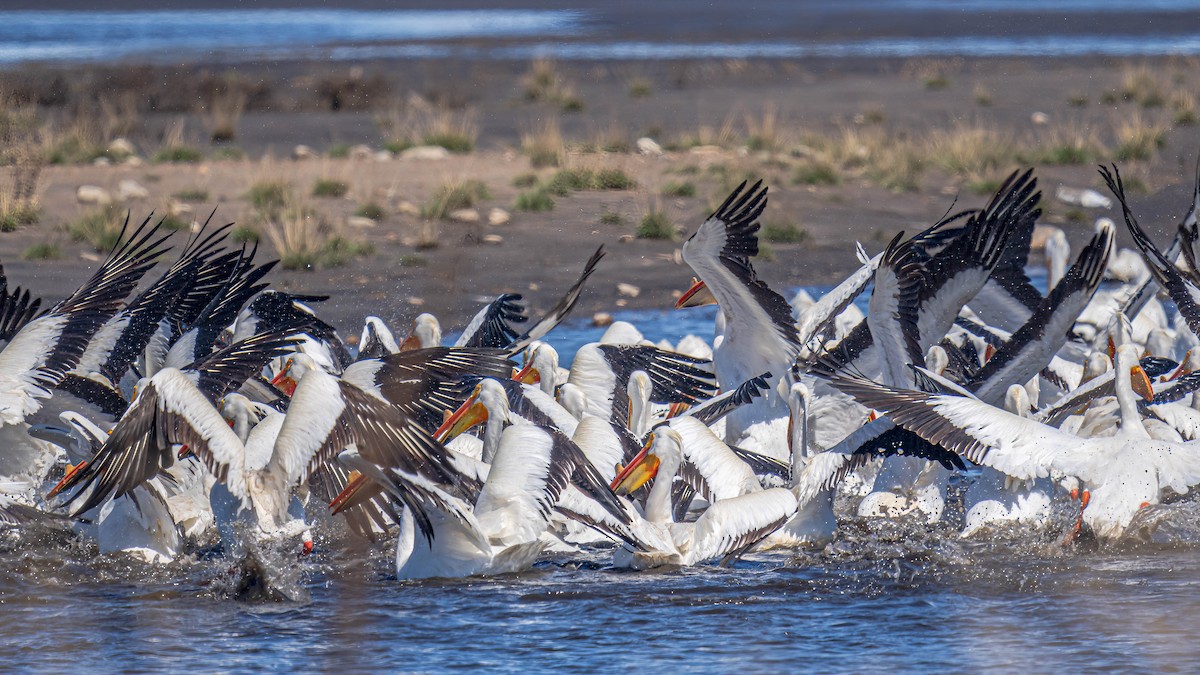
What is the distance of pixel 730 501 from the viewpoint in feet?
20.8

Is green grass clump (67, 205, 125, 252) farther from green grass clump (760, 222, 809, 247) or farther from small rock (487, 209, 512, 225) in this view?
green grass clump (760, 222, 809, 247)

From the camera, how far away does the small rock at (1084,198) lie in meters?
16.6

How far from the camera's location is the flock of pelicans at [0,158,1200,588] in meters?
6.12

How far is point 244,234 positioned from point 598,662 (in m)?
9.06

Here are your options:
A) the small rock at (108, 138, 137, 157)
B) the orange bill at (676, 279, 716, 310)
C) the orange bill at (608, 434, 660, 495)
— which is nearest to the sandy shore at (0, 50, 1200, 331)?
the small rock at (108, 138, 137, 157)

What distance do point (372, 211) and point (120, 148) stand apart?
5432 mm

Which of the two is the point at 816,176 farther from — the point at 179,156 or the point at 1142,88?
the point at 1142,88

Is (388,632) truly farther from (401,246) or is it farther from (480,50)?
(480,50)

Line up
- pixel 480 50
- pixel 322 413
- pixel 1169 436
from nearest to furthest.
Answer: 1. pixel 322 413
2. pixel 1169 436
3. pixel 480 50

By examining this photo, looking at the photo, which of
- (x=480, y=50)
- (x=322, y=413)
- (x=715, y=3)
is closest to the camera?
(x=322, y=413)

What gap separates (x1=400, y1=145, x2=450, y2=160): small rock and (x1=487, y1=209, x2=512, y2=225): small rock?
12.8 feet

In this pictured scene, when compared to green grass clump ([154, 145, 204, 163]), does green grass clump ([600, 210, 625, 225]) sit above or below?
below

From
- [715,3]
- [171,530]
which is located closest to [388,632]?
[171,530]

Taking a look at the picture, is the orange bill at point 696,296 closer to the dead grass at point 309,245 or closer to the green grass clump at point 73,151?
the dead grass at point 309,245
